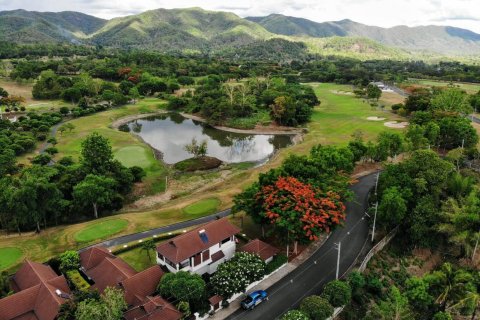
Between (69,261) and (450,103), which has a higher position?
(450,103)

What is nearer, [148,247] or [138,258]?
[148,247]

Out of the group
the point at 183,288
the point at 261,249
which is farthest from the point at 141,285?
the point at 261,249

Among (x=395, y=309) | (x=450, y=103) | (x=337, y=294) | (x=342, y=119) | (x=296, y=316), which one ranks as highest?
(x=450, y=103)

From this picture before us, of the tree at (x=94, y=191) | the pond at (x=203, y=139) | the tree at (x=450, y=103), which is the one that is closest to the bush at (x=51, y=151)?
the pond at (x=203, y=139)

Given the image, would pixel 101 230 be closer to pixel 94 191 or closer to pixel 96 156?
pixel 94 191

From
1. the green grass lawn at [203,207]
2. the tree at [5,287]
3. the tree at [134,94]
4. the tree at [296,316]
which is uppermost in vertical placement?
the tree at [134,94]

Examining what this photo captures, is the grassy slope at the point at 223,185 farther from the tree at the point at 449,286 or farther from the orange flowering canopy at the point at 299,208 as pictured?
the tree at the point at 449,286

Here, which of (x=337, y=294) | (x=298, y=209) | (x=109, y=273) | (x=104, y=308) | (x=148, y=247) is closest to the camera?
(x=104, y=308)
